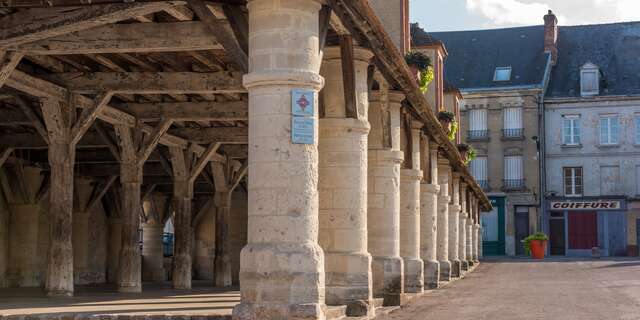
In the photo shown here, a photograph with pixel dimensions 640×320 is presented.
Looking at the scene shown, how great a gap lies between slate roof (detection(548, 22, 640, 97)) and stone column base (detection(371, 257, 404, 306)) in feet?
111

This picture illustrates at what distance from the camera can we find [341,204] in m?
12.3

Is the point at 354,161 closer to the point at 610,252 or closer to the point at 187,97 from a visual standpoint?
the point at 187,97

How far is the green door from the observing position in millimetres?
47759

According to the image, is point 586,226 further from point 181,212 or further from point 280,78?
point 280,78

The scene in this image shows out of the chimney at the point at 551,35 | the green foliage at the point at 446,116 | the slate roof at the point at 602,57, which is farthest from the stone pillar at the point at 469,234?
the chimney at the point at 551,35

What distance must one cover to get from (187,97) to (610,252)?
106 ft

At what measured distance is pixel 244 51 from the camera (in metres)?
9.68

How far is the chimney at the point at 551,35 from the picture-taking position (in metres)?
48.5

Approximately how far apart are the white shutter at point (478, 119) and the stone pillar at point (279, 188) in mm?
39425

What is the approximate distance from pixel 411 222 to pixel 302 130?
886 cm

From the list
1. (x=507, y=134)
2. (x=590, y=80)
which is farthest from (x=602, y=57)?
(x=507, y=134)

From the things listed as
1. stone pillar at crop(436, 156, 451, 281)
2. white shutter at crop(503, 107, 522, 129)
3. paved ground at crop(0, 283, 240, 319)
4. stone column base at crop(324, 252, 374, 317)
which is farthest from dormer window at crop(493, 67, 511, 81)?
stone column base at crop(324, 252, 374, 317)

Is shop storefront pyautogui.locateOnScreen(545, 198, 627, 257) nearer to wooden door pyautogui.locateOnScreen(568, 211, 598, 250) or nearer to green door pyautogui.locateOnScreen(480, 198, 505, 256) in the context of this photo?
wooden door pyautogui.locateOnScreen(568, 211, 598, 250)

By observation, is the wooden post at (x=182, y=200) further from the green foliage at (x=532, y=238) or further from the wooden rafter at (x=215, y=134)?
the green foliage at (x=532, y=238)
